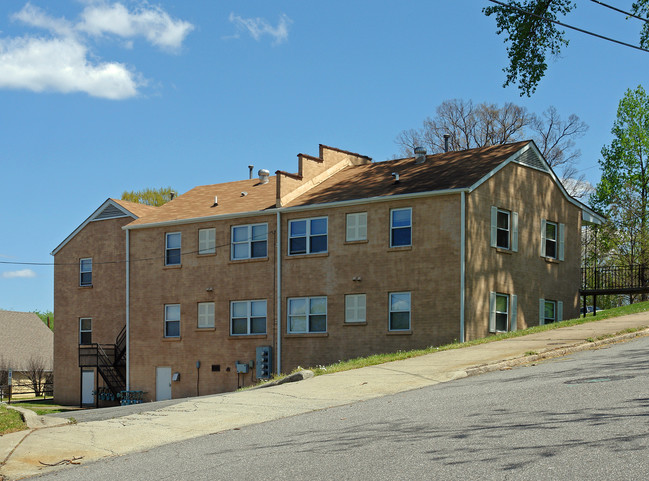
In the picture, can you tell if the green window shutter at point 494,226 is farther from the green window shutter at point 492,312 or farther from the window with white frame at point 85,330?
the window with white frame at point 85,330

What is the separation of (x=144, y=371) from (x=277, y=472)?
2646 centimetres

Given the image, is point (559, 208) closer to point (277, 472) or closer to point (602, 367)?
point (602, 367)

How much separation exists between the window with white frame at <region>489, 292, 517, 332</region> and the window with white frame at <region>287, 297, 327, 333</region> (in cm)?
603

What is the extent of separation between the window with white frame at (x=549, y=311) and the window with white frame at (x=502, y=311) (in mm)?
2133

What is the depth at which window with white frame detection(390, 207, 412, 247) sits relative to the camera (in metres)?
28.1

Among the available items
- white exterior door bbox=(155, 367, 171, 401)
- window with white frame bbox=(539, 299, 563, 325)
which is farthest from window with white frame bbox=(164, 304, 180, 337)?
window with white frame bbox=(539, 299, 563, 325)

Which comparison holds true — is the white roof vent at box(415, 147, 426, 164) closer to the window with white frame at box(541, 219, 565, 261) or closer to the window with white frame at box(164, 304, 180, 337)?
the window with white frame at box(541, 219, 565, 261)

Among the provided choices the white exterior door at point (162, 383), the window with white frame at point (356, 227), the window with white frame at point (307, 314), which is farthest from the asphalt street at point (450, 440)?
the white exterior door at point (162, 383)

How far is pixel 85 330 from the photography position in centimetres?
4009

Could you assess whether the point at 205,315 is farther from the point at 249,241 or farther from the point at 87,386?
the point at 87,386

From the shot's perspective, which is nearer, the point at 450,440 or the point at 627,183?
the point at 450,440

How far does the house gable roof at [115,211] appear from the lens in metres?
38.2

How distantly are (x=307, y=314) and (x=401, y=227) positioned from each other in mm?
4971

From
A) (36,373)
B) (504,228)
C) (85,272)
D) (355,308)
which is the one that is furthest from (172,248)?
(36,373)
